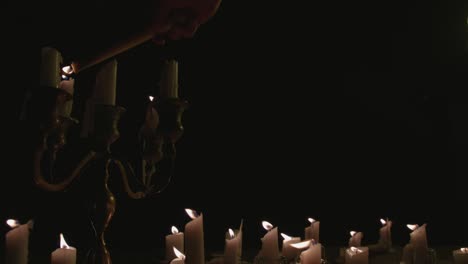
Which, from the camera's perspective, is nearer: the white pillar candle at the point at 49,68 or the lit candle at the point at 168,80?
the white pillar candle at the point at 49,68

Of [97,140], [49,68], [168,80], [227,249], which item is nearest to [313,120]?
[227,249]

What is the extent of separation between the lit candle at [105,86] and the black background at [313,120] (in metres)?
1.68

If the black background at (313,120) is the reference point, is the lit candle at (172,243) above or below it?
below

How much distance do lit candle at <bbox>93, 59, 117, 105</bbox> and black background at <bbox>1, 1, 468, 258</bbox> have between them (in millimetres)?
1683

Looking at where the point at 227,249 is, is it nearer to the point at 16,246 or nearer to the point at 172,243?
the point at 172,243

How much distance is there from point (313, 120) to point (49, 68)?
2.23m

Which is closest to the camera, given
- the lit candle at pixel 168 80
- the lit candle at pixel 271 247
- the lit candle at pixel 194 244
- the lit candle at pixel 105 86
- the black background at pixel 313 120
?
the lit candle at pixel 105 86

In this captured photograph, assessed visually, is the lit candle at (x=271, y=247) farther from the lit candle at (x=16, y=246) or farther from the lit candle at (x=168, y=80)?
the lit candle at (x=16, y=246)

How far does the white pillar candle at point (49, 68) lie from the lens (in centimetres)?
84

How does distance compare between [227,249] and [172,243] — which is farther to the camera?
[172,243]

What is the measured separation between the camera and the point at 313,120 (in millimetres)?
2891

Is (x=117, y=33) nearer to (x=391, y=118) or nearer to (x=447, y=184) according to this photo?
(x=391, y=118)

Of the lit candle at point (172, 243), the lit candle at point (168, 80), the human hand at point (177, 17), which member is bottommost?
the lit candle at point (172, 243)

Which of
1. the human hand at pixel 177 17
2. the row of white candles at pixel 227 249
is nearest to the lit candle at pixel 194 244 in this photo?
the row of white candles at pixel 227 249
